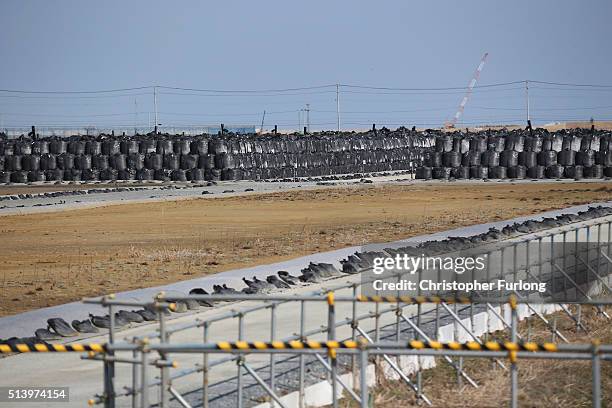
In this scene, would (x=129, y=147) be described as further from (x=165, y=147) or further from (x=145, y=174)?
(x=165, y=147)

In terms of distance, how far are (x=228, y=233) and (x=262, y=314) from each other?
665 inches

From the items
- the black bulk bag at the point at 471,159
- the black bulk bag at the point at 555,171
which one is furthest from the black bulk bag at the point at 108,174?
the black bulk bag at the point at 555,171

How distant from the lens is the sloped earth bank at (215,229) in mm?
24719

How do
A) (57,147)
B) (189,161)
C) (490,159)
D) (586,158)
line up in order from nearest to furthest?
(586,158) → (490,159) → (189,161) → (57,147)

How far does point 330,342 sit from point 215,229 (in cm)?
2608

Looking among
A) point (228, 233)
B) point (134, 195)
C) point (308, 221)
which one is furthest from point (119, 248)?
point (134, 195)

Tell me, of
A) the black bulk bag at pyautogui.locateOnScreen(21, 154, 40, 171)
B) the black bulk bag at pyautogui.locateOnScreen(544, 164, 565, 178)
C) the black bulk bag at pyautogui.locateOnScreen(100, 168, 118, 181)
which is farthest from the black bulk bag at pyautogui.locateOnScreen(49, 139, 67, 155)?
the black bulk bag at pyautogui.locateOnScreen(544, 164, 565, 178)

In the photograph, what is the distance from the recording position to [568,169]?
60031 mm

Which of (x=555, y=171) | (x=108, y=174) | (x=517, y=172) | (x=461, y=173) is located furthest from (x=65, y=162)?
(x=555, y=171)

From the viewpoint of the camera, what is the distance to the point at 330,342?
33.4ft

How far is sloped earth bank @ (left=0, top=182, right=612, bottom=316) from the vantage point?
24.7 meters

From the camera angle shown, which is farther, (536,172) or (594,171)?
(536,172)

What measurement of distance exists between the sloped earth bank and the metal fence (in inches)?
235

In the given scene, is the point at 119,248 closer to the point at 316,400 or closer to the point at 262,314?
the point at 262,314
